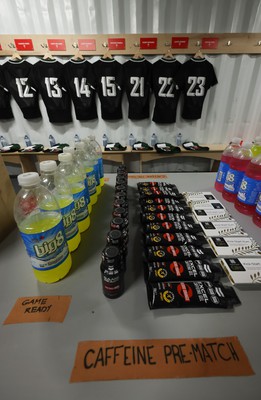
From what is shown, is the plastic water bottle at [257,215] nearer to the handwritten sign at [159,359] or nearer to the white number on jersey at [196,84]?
the handwritten sign at [159,359]

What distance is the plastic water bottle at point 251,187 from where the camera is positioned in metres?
0.77

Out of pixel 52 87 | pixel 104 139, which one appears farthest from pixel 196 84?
pixel 52 87

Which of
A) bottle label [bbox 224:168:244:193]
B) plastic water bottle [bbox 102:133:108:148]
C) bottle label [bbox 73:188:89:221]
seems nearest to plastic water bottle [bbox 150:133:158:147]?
plastic water bottle [bbox 102:133:108:148]

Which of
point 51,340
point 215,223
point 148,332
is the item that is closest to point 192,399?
point 148,332

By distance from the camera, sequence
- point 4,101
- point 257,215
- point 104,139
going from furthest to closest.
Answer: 1. point 104,139
2. point 4,101
3. point 257,215

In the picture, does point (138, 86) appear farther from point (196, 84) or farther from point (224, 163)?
point (224, 163)

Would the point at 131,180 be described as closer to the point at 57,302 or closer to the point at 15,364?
the point at 57,302

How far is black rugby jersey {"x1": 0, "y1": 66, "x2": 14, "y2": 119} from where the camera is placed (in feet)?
7.57

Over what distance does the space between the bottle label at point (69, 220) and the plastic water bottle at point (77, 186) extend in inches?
2.9

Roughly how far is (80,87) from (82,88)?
0.08ft

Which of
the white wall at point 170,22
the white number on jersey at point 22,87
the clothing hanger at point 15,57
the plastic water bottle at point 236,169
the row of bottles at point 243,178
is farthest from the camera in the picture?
the white number on jersey at point 22,87

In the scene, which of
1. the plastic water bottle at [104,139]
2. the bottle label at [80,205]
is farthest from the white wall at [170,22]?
the bottle label at [80,205]

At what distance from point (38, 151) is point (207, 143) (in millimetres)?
2221

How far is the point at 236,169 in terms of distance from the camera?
0.89 meters
